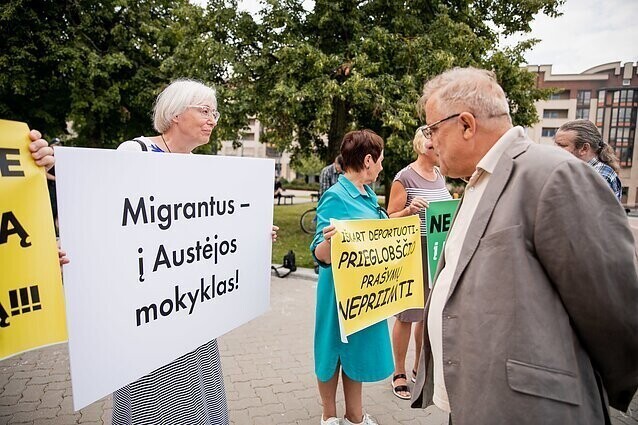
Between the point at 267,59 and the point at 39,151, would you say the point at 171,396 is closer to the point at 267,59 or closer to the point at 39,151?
the point at 39,151

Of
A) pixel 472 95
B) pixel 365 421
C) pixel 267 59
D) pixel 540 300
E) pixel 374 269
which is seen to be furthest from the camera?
pixel 267 59

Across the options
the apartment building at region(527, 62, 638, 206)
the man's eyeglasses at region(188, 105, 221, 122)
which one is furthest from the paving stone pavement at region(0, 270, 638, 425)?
the apartment building at region(527, 62, 638, 206)

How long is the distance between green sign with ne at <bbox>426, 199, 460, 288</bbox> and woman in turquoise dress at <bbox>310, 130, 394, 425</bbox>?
2.40ft

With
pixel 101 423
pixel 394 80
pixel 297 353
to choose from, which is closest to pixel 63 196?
pixel 101 423

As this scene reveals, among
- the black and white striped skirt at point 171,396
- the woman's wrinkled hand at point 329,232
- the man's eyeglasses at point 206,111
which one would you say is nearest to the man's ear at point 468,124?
the woman's wrinkled hand at point 329,232

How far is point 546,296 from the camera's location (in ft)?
4.45

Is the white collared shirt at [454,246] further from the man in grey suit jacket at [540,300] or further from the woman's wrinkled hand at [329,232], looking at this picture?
the woman's wrinkled hand at [329,232]

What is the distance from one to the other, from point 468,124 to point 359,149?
1188 millimetres

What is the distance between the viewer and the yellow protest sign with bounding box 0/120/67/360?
55.5 inches

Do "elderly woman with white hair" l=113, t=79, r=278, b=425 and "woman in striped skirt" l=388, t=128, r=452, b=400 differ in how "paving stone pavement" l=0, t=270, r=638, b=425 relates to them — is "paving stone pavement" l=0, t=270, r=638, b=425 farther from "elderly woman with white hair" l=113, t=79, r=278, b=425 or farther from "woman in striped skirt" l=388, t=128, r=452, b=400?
"elderly woman with white hair" l=113, t=79, r=278, b=425

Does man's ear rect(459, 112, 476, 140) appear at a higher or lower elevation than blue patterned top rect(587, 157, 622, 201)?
higher

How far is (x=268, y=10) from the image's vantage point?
1202 cm

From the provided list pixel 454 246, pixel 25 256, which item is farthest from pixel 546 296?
pixel 25 256

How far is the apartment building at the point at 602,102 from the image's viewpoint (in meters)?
70.9
